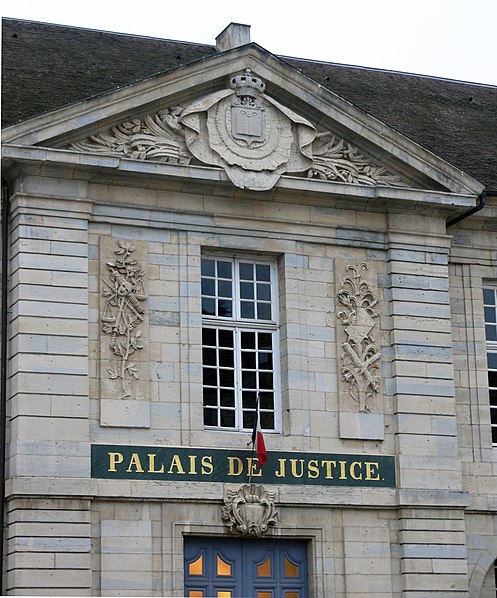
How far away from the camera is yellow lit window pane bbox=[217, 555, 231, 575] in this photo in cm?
1827

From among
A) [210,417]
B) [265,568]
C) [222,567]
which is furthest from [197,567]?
[210,417]

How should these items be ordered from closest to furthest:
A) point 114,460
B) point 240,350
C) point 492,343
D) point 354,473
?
point 114,460 < point 354,473 < point 240,350 < point 492,343

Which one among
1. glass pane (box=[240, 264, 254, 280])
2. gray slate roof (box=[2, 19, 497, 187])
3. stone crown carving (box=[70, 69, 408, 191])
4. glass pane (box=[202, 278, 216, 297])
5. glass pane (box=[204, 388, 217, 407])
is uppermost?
gray slate roof (box=[2, 19, 497, 187])

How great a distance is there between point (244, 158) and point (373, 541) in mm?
4904

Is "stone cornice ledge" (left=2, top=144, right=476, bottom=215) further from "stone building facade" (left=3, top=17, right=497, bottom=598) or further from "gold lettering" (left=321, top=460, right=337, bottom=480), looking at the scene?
"gold lettering" (left=321, top=460, right=337, bottom=480)

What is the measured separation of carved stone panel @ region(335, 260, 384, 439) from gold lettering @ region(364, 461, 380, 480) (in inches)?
13.0

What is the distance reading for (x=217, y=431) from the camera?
1858 centimetres

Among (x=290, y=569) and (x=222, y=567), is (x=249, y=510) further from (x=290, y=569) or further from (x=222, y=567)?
(x=290, y=569)

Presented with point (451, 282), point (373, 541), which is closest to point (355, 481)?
point (373, 541)

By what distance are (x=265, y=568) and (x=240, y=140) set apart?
204 inches

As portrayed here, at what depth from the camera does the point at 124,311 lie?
1833cm

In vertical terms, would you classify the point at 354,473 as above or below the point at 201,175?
below

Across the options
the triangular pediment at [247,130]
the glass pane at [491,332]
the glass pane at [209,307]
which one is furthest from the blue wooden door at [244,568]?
the triangular pediment at [247,130]

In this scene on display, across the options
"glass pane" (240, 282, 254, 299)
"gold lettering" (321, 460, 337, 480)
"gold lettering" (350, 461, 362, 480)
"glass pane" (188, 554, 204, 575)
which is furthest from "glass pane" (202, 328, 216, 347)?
"glass pane" (188, 554, 204, 575)
